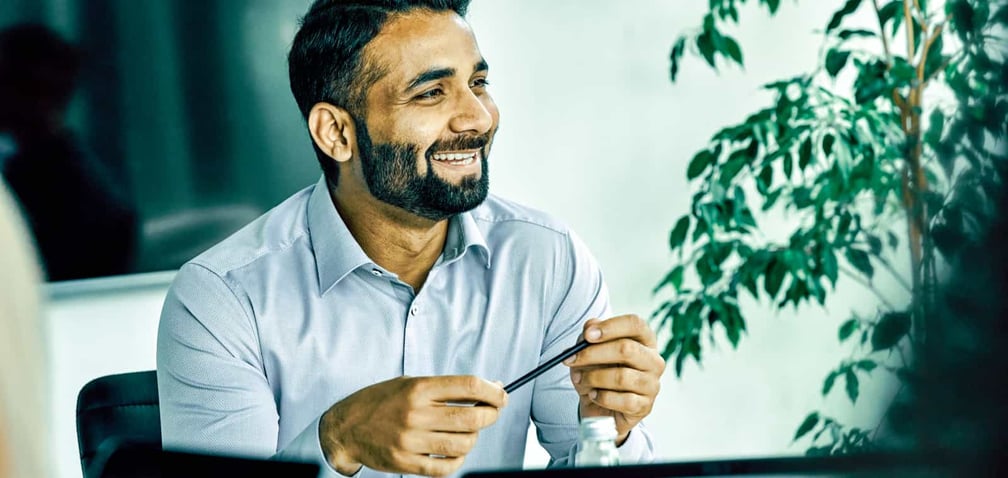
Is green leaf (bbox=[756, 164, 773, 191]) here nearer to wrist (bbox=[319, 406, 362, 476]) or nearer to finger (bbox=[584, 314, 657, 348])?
finger (bbox=[584, 314, 657, 348])

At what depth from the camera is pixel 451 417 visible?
1.08 meters

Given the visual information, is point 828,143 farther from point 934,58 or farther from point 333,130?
point 333,130

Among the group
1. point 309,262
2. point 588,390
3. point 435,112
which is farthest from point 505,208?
point 588,390

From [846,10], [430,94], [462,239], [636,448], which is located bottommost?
[636,448]

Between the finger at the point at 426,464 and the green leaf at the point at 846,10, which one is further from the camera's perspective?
the green leaf at the point at 846,10

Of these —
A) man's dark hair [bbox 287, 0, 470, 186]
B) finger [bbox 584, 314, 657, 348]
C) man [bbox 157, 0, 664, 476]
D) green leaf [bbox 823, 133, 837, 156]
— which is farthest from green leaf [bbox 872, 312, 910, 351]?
green leaf [bbox 823, 133, 837, 156]

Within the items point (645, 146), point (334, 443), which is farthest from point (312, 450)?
point (645, 146)

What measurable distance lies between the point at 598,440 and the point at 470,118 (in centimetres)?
66

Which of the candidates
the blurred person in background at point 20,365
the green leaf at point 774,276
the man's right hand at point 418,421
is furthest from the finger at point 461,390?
the green leaf at point 774,276

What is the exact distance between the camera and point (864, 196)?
2.06 meters

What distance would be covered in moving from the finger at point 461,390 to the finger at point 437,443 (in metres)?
0.04

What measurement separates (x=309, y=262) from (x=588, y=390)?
1.51ft

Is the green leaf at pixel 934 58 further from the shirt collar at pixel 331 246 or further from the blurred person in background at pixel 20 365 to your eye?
the blurred person in background at pixel 20 365

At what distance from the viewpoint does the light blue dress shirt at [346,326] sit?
1366mm
